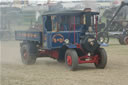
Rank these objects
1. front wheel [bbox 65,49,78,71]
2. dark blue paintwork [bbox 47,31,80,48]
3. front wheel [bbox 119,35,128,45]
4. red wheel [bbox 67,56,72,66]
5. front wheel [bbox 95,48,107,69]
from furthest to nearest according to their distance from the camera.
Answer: front wheel [bbox 119,35,128,45]
dark blue paintwork [bbox 47,31,80,48]
front wheel [bbox 95,48,107,69]
red wheel [bbox 67,56,72,66]
front wheel [bbox 65,49,78,71]

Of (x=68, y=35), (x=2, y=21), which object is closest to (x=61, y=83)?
(x=68, y=35)

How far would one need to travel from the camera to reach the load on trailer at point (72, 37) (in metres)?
7.50

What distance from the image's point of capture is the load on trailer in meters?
7.50

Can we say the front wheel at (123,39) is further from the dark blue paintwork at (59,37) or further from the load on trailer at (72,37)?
the dark blue paintwork at (59,37)

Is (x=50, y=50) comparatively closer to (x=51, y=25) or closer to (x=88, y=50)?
(x=51, y=25)

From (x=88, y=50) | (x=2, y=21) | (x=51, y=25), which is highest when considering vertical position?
(x=51, y=25)

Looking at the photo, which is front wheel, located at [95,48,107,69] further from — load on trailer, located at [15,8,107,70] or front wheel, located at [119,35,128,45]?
front wheel, located at [119,35,128,45]

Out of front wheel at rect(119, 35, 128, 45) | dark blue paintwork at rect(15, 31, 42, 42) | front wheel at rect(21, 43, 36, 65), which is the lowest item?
front wheel at rect(119, 35, 128, 45)

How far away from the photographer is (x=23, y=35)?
9531 mm

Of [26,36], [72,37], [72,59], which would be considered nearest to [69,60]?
[72,59]

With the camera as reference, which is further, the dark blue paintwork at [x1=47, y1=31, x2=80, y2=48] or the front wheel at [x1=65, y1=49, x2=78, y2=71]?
the dark blue paintwork at [x1=47, y1=31, x2=80, y2=48]

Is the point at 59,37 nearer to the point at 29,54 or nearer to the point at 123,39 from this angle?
the point at 29,54

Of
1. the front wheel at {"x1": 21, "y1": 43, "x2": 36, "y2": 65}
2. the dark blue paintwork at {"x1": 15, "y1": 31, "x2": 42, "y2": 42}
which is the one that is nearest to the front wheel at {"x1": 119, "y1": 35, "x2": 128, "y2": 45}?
the dark blue paintwork at {"x1": 15, "y1": 31, "x2": 42, "y2": 42}

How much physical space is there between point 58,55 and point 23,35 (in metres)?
1.80
